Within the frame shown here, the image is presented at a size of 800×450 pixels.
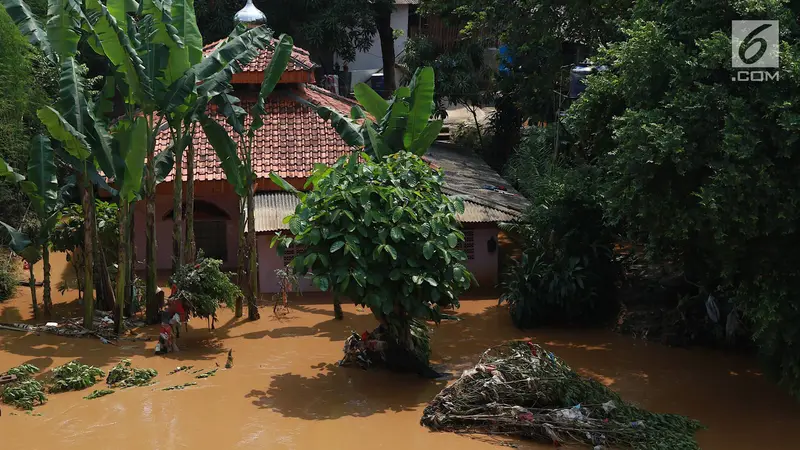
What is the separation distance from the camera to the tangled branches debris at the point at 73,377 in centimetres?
1034

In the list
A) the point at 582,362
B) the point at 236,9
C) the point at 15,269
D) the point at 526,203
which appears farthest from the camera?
the point at 236,9

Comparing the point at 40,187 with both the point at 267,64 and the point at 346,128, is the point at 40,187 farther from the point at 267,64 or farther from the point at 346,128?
the point at 267,64

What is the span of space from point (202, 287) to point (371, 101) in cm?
359

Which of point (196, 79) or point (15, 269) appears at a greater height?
point (196, 79)

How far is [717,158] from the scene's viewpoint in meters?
9.37

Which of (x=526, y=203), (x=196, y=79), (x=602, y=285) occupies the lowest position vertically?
(x=602, y=285)

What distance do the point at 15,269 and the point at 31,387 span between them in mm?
5662

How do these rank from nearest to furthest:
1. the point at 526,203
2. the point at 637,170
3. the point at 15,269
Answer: the point at 637,170 < the point at 15,269 < the point at 526,203

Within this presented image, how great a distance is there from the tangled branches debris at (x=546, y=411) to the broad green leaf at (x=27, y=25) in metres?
6.88

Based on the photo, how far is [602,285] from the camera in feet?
44.1

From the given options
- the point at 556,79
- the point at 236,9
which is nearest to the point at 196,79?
the point at 556,79

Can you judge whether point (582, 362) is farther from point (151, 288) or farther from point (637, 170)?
point (151, 288)

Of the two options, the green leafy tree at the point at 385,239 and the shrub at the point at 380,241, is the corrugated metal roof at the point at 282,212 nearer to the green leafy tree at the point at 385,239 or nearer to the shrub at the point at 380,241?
the green leafy tree at the point at 385,239

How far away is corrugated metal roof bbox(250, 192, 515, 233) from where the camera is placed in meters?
14.8
